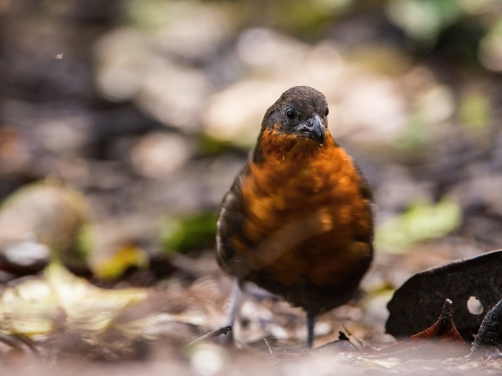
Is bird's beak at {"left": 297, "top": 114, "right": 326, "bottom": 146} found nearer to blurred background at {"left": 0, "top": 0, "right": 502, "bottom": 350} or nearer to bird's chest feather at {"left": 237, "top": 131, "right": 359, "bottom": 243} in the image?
bird's chest feather at {"left": 237, "top": 131, "right": 359, "bottom": 243}

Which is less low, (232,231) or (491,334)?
(232,231)

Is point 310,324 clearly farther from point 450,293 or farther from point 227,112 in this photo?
point 227,112

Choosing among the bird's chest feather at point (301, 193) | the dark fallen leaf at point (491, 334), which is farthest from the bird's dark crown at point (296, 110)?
the dark fallen leaf at point (491, 334)

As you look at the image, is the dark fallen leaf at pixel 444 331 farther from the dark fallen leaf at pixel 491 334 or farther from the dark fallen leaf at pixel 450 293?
the dark fallen leaf at pixel 450 293

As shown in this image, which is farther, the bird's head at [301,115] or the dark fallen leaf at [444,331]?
the bird's head at [301,115]

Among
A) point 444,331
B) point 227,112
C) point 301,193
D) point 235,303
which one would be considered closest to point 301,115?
point 301,193

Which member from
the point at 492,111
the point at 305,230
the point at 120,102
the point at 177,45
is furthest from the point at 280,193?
the point at 177,45
